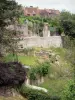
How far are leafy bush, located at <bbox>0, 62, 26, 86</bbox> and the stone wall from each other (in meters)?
12.8

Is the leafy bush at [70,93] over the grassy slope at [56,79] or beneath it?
over

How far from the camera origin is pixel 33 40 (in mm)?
39938

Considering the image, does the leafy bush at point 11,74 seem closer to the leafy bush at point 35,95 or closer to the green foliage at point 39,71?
the leafy bush at point 35,95

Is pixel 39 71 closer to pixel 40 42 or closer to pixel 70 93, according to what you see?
pixel 70 93

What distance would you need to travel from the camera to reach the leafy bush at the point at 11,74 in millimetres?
21141

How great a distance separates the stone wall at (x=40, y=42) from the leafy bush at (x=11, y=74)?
12782 mm

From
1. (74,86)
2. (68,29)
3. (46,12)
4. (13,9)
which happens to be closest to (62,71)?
(13,9)

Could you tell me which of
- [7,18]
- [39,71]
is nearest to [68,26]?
[39,71]

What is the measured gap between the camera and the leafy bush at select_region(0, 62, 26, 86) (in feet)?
69.4

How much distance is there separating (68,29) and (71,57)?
93.0 ft

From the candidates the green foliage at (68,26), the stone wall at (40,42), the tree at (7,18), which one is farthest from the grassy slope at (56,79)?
the green foliage at (68,26)

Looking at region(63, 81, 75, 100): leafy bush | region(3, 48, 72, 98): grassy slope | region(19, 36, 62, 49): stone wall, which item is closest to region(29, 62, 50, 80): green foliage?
region(3, 48, 72, 98): grassy slope

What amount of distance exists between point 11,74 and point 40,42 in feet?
66.9

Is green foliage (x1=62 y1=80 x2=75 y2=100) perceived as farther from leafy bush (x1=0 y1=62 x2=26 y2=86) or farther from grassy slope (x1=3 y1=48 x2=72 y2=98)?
grassy slope (x1=3 y1=48 x2=72 y2=98)
